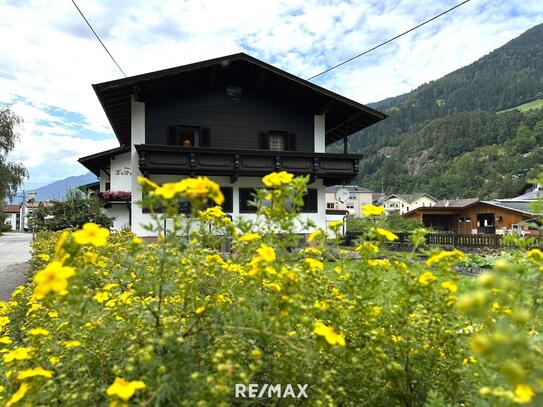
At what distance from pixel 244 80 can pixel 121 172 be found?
8111 millimetres

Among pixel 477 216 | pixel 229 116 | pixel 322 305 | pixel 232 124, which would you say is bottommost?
pixel 477 216

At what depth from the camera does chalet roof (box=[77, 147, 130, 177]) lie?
17.1 metres

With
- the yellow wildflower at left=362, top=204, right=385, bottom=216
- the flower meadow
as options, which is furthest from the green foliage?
the yellow wildflower at left=362, top=204, right=385, bottom=216

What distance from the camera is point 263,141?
15094 mm

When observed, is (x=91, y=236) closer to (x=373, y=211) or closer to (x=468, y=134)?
(x=373, y=211)

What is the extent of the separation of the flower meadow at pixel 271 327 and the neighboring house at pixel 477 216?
2954 cm

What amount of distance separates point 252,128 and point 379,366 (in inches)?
552

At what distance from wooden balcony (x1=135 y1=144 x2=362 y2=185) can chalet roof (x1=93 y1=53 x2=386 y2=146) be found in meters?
2.03

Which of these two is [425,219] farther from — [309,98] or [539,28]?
[539,28]

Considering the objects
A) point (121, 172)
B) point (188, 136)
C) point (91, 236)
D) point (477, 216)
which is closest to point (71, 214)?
point (188, 136)

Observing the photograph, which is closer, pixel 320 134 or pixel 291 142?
pixel 291 142

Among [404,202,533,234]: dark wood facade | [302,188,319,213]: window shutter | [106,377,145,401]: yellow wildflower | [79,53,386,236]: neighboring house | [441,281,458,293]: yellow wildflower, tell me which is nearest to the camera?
[106,377,145,401]: yellow wildflower

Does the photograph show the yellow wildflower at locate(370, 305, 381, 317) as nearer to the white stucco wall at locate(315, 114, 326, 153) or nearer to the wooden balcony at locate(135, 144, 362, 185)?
the wooden balcony at locate(135, 144, 362, 185)

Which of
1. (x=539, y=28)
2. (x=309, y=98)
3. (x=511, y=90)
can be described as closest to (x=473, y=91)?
(x=511, y=90)
